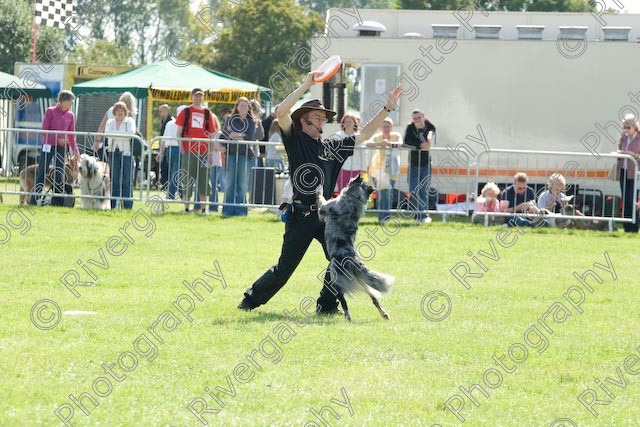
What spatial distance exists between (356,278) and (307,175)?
996mm

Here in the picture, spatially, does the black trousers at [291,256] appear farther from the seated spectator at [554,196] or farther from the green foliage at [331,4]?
the green foliage at [331,4]

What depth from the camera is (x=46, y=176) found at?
18.6 m

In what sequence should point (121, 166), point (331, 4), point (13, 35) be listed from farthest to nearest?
point (331, 4) → point (13, 35) → point (121, 166)

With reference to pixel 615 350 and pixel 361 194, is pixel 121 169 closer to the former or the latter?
pixel 361 194

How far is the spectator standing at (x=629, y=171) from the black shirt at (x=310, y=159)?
32.5 ft

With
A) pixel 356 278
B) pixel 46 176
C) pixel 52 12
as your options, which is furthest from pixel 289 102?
pixel 52 12

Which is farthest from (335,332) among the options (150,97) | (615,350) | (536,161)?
(150,97)

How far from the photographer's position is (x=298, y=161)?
30.9 feet

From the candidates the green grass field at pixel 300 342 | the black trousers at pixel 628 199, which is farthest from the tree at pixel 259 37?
the green grass field at pixel 300 342

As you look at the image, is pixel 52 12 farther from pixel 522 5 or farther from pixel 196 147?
pixel 522 5

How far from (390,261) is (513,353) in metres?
5.84

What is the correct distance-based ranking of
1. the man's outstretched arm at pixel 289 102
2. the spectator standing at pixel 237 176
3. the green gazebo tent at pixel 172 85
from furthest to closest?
the green gazebo tent at pixel 172 85
the spectator standing at pixel 237 176
the man's outstretched arm at pixel 289 102

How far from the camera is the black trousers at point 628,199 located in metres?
18.3

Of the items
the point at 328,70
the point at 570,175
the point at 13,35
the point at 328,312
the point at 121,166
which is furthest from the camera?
the point at 13,35
